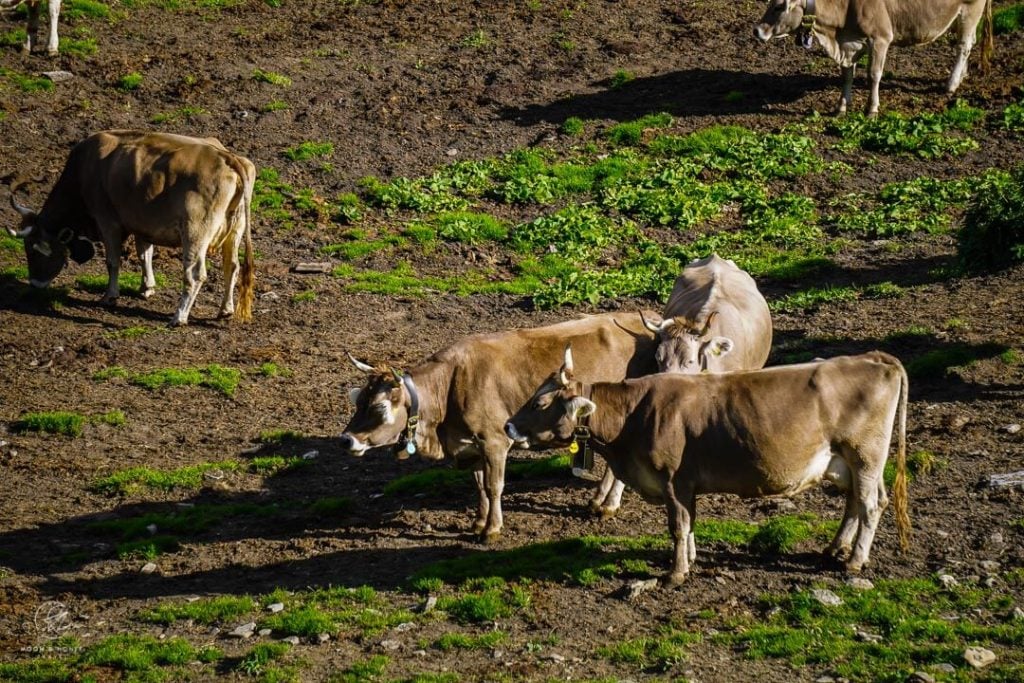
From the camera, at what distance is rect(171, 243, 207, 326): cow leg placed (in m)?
21.1

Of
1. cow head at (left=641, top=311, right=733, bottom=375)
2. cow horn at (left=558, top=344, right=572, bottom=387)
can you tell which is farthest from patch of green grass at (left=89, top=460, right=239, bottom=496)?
cow head at (left=641, top=311, right=733, bottom=375)

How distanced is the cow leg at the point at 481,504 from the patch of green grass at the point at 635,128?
13786mm

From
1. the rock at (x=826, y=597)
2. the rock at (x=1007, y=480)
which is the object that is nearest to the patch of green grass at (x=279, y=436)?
the rock at (x=826, y=597)

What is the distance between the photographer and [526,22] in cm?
3206

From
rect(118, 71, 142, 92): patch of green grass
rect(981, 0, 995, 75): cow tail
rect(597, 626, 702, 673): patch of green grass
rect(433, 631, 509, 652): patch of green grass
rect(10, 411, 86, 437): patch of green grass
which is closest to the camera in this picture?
rect(597, 626, 702, 673): patch of green grass

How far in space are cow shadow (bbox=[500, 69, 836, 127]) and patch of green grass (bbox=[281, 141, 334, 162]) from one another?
12.9 feet

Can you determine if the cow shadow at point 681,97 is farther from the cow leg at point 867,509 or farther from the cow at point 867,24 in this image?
the cow leg at point 867,509

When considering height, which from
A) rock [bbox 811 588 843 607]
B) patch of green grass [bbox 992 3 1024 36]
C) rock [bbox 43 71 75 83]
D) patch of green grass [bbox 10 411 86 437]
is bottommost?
patch of green grass [bbox 10 411 86 437]

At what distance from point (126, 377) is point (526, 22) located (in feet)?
51.7

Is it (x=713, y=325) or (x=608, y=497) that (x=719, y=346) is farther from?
(x=608, y=497)

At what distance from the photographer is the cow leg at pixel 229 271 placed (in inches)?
852

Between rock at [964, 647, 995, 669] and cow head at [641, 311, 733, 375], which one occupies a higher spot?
cow head at [641, 311, 733, 375]

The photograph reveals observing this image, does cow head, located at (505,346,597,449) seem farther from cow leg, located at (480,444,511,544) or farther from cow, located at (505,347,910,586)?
cow leg, located at (480,444,511,544)

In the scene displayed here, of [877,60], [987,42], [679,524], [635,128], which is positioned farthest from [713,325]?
[987,42]
